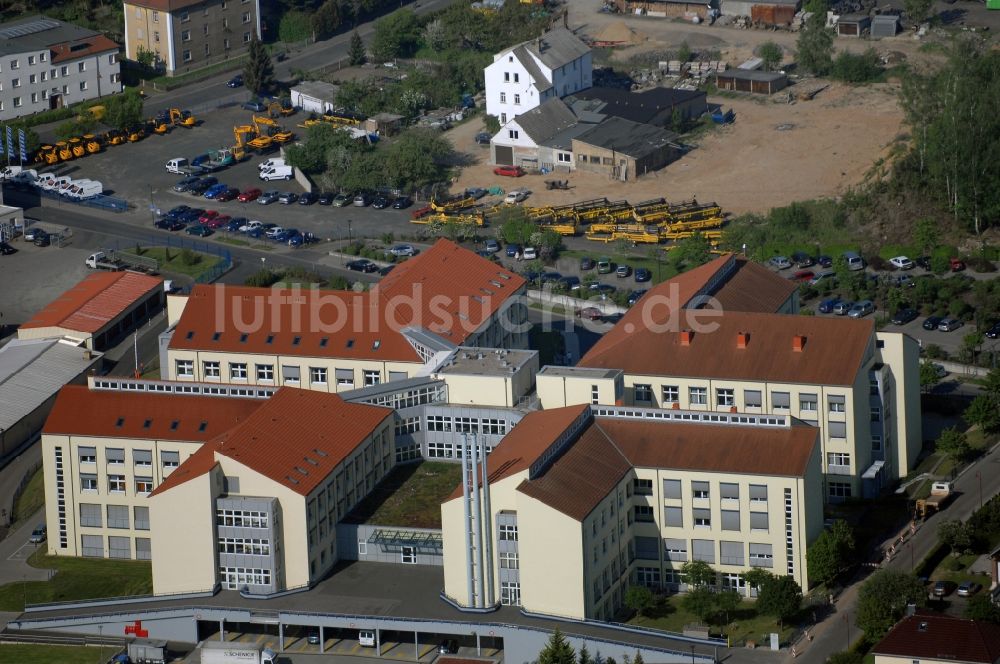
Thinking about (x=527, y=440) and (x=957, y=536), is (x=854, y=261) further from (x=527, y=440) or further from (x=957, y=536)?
(x=527, y=440)

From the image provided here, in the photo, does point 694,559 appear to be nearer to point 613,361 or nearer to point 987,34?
point 613,361

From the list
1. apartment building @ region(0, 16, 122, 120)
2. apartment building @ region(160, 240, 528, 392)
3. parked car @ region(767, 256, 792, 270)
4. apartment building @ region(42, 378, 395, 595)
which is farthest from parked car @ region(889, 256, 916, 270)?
apartment building @ region(0, 16, 122, 120)

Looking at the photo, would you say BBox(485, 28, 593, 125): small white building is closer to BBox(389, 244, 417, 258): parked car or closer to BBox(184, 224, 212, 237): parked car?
BBox(389, 244, 417, 258): parked car

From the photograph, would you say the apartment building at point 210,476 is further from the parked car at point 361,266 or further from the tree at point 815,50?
the tree at point 815,50

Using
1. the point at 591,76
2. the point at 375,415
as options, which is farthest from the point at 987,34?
the point at 375,415

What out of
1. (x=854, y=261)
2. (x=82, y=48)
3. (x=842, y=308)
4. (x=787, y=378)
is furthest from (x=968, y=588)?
(x=82, y=48)
